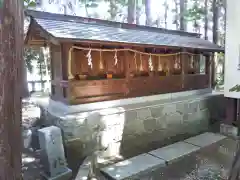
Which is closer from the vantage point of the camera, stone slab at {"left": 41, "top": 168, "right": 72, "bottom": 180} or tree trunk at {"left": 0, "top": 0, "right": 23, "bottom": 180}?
tree trunk at {"left": 0, "top": 0, "right": 23, "bottom": 180}

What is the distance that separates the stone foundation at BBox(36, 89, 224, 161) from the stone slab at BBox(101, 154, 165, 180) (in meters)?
1.38

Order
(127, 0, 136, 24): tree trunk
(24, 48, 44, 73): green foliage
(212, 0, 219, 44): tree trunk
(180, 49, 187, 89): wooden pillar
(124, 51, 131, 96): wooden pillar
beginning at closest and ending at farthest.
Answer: (124, 51, 131, 96): wooden pillar
(180, 49, 187, 89): wooden pillar
(24, 48, 44, 73): green foliage
(212, 0, 219, 44): tree trunk
(127, 0, 136, 24): tree trunk

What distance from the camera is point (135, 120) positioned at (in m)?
6.81

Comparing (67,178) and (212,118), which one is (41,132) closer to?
(67,178)

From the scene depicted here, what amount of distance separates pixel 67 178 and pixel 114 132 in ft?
6.65

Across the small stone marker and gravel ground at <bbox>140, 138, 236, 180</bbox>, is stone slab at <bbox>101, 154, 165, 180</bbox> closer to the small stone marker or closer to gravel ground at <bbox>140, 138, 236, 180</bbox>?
gravel ground at <bbox>140, 138, 236, 180</bbox>

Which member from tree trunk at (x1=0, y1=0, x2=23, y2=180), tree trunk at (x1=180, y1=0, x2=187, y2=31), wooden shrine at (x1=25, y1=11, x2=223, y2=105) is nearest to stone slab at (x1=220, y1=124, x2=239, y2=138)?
wooden shrine at (x1=25, y1=11, x2=223, y2=105)

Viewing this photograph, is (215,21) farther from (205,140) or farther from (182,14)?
(205,140)

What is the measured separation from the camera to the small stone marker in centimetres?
462

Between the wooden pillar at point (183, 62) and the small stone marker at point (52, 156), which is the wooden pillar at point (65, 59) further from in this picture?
the wooden pillar at point (183, 62)

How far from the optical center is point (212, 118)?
30.9 ft

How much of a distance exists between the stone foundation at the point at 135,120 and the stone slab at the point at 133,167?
1385 mm

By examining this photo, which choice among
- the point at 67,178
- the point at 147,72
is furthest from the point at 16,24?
the point at 147,72

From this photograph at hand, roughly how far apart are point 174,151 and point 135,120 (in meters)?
1.69
